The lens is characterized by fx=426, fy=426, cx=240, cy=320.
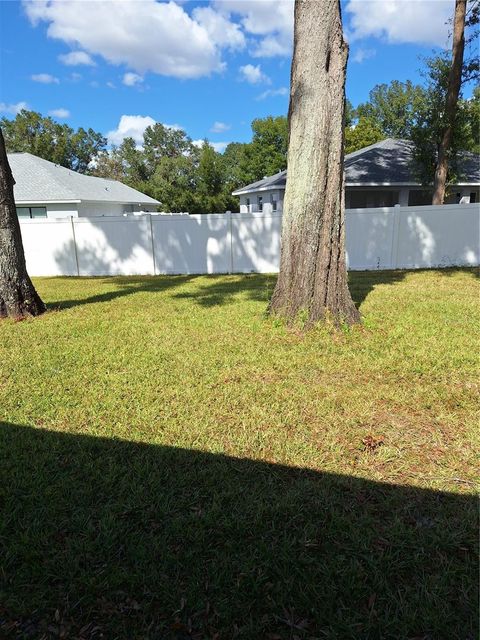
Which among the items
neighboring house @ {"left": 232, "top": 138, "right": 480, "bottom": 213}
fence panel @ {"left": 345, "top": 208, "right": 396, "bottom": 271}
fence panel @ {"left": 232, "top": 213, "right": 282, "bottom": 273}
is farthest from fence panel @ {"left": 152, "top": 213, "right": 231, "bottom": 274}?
neighboring house @ {"left": 232, "top": 138, "right": 480, "bottom": 213}

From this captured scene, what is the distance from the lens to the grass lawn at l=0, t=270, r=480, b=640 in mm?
1758

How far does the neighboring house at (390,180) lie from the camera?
17516 mm

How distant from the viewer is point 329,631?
166 cm

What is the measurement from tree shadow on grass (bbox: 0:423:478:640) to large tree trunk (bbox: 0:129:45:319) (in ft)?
14.8

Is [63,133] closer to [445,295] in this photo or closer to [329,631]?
[445,295]

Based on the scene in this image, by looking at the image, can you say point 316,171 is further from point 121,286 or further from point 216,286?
point 121,286

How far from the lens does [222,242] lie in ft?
40.6

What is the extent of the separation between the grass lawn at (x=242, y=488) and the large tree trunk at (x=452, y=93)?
10029mm

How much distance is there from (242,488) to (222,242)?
34.1 ft

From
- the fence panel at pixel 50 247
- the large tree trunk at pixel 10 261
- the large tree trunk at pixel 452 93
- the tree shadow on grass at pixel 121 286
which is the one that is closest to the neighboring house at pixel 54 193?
the fence panel at pixel 50 247

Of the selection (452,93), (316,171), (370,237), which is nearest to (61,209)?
(370,237)

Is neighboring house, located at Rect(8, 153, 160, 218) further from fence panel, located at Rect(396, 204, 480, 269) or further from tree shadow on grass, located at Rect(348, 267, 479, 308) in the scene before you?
fence panel, located at Rect(396, 204, 480, 269)

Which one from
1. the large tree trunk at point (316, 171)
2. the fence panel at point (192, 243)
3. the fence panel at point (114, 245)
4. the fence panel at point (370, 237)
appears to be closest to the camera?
the large tree trunk at point (316, 171)

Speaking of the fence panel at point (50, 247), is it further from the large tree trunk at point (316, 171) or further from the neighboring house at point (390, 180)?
the large tree trunk at point (316, 171)
